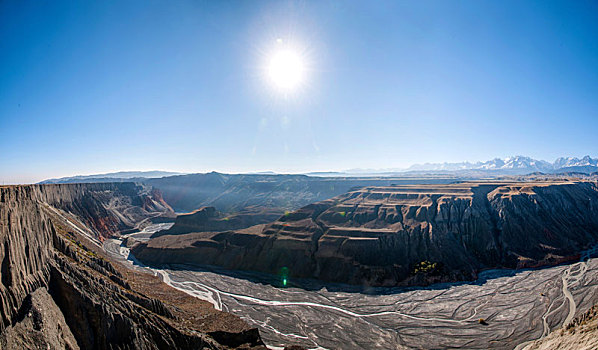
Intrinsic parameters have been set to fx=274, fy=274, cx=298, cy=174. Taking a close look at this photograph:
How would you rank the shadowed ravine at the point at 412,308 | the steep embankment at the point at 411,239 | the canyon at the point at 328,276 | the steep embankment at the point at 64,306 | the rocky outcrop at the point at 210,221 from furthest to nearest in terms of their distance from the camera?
1. the rocky outcrop at the point at 210,221
2. the steep embankment at the point at 411,239
3. the shadowed ravine at the point at 412,308
4. the canyon at the point at 328,276
5. the steep embankment at the point at 64,306

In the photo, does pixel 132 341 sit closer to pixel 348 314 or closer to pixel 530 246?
pixel 348 314

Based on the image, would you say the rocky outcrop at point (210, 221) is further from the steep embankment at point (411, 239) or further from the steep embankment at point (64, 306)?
the steep embankment at point (64, 306)

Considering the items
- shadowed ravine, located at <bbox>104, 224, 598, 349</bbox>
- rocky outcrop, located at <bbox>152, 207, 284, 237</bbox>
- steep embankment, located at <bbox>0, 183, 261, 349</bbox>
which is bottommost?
shadowed ravine, located at <bbox>104, 224, 598, 349</bbox>

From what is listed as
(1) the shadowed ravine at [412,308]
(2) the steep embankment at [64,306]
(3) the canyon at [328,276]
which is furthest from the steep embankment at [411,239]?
(2) the steep embankment at [64,306]

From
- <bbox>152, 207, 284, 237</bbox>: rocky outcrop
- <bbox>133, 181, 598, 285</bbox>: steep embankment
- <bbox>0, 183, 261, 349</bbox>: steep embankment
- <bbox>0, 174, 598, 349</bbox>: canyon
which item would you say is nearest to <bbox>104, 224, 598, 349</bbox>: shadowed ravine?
<bbox>0, 174, 598, 349</bbox>: canyon

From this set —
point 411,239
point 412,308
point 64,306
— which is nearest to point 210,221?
point 411,239

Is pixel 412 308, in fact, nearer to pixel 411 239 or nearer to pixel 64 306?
pixel 411 239

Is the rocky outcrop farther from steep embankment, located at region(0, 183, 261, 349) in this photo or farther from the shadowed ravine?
steep embankment, located at region(0, 183, 261, 349)
